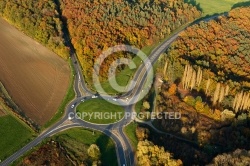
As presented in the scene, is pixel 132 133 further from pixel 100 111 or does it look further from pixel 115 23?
pixel 115 23

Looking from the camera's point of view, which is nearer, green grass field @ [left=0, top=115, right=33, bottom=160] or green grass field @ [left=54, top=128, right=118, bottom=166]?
green grass field @ [left=54, top=128, right=118, bottom=166]

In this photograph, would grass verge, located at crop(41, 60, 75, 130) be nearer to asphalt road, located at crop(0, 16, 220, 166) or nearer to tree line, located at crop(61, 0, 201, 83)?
asphalt road, located at crop(0, 16, 220, 166)

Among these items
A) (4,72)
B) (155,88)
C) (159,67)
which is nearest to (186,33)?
(159,67)

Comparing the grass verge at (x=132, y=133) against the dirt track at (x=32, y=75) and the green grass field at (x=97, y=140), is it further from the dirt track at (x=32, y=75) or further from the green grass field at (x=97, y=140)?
the dirt track at (x=32, y=75)

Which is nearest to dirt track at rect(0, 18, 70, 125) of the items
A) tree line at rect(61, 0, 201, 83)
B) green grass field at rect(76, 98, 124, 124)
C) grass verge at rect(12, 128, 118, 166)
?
green grass field at rect(76, 98, 124, 124)

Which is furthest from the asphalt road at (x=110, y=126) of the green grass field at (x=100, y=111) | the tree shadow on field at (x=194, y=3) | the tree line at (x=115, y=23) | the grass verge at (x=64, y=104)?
the tree shadow on field at (x=194, y=3)

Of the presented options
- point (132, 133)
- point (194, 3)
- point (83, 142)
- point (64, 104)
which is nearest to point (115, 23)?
point (64, 104)
